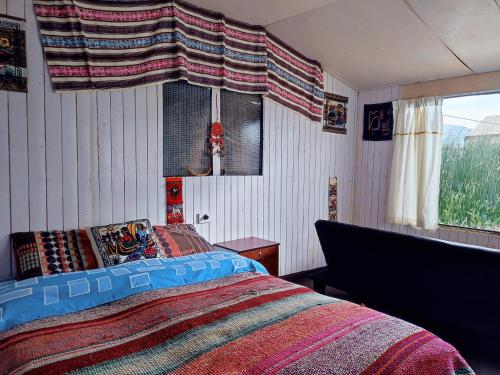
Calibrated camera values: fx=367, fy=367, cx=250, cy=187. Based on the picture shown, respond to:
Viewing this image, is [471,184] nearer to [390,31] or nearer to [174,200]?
[390,31]

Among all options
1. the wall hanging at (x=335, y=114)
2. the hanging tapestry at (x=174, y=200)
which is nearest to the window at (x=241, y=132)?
the hanging tapestry at (x=174, y=200)

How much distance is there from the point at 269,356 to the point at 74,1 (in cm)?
257

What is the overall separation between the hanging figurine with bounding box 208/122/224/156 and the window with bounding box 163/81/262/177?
1.6 inches

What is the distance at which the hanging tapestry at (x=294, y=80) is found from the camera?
3744 mm

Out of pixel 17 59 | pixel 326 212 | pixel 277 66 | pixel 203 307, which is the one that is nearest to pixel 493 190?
pixel 326 212

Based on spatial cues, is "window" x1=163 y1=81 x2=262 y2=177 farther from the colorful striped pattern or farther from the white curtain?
the white curtain

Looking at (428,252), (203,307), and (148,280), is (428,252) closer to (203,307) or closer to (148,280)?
(203,307)

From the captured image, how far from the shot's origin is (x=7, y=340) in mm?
1474

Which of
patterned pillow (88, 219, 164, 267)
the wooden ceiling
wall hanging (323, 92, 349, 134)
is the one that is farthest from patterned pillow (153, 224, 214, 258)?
wall hanging (323, 92, 349, 134)

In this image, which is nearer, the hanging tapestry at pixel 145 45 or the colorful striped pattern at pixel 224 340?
the colorful striped pattern at pixel 224 340

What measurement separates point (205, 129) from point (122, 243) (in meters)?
1.32

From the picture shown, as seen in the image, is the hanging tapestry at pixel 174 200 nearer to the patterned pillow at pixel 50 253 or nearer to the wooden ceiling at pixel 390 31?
the patterned pillow at pixel 50 253

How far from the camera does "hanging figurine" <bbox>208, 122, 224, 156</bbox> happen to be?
11.0 feet

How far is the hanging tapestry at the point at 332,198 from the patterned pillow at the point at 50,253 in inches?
116
